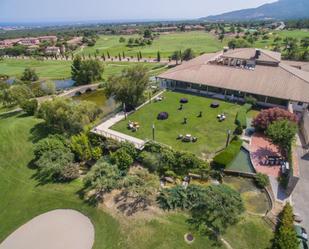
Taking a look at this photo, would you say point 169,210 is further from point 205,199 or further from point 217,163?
point 217,163

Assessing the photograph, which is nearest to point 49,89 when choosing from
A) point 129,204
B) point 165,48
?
point 129,204

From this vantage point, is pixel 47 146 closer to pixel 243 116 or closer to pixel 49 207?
pixel 49 207

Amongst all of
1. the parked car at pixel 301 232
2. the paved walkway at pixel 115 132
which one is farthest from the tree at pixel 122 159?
the parked car at pixel 301 232

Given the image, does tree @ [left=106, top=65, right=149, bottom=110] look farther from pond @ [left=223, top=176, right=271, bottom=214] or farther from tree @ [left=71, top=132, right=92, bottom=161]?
pond @ [left=223, top=176, right=271, bottom=214]

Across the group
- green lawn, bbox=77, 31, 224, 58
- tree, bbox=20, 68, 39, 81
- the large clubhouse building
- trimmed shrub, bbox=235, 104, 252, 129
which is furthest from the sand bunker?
green lawn, bbox=77, 31, 224, 58

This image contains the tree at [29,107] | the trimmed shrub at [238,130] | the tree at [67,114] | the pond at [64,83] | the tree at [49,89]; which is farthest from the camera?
the pond at [64,83]

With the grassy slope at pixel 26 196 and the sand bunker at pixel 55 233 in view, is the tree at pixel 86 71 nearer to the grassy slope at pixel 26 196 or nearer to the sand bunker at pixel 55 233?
the grassy slope at pixel 26 196

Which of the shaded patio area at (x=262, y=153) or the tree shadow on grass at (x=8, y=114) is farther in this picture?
the tree shadow on grass at (x=8, y=114)

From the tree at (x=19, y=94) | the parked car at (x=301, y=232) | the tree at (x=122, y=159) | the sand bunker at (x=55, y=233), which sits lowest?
the sand bunker at (x=55, y=233)
